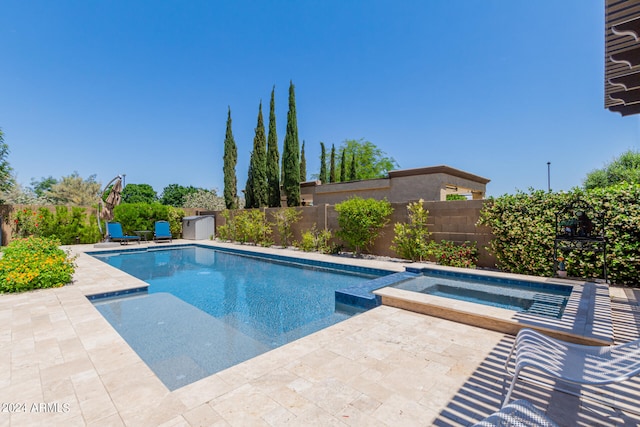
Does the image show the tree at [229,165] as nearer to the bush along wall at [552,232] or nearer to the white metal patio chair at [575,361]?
the bush along wall at [552,232]

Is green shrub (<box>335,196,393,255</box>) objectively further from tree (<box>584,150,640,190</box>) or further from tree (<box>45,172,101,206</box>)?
tree (<box>45,172,101,206</box>)

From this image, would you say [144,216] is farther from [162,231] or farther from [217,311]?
[217,311]

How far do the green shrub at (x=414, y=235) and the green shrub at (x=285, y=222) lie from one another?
4.83 meters

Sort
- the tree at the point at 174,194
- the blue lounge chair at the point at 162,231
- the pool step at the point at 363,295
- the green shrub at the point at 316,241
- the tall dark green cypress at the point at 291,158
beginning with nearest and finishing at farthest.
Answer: the pool step at the point at 363,295
the green shrub at the point at 316,241
the blue lounge chair at the point at 162,231
the tall dark green cypress at the point at 291,158
the tree at the point at 174,194

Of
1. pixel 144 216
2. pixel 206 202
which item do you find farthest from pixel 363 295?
pixel 206 202

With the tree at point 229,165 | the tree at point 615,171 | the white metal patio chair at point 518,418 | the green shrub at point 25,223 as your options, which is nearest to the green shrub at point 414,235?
the white metal patio chair at point 518,418

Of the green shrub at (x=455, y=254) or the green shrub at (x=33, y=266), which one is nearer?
the green shrub at (x=33, y=266)

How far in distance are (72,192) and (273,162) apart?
31230 millimetres

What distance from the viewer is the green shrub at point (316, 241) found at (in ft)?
35.6

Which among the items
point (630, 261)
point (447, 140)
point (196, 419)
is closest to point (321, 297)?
point (196, 419)

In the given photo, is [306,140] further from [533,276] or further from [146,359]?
[146,359]

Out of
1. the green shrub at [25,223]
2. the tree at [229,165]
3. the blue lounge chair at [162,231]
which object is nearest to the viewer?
the green shrub at [25,223]

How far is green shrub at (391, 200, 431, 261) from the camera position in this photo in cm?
841

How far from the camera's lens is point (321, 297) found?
19.7 feet
